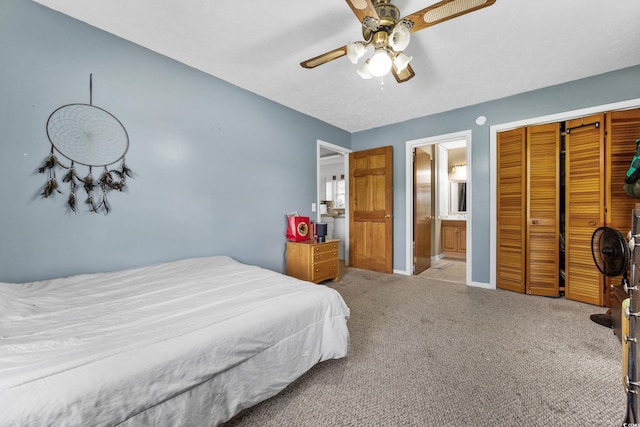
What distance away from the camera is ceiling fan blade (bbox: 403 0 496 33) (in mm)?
1350

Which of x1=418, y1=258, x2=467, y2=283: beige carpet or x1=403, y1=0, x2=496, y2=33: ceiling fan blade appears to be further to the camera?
x1=418, y1=258, x2=467, y2=283: beige carpet

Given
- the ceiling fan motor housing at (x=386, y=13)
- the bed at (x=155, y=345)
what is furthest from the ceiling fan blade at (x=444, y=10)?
the bed at (x=155, y=345)

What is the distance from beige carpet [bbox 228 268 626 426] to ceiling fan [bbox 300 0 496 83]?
82.0 inches

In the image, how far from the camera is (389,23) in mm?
1642

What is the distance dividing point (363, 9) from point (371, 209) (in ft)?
10.4

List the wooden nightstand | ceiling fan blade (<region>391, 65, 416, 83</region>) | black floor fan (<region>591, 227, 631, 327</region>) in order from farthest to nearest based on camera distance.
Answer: the wooden nightstand, ceiling fan blade (<region>391, 65, 416, 83</region>), black floor fan (<region>591, 227, 631, 327</region>)

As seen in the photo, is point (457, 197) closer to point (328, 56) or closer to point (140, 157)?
point (328, 56)

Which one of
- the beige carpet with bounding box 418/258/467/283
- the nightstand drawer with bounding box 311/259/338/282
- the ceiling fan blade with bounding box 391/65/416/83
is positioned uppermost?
the ceiling fan blade with bounding box 391/65/416/83

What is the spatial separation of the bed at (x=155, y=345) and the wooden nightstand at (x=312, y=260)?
1420 mm

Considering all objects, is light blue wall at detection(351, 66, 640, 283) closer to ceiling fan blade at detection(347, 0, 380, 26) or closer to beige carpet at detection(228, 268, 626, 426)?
beige carpet at detection(228, 268, 626, 426)

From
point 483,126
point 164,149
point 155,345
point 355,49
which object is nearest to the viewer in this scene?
point 155,345

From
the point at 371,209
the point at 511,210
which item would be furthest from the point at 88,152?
the point at 511,210

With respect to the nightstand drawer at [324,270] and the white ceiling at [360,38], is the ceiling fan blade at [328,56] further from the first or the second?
the nightstand drawer at [324,270]

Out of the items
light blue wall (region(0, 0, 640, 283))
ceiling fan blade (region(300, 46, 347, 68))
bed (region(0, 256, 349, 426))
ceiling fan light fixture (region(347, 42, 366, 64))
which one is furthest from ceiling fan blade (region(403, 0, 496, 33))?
light blue wall (region(0, 0, 640, 283))
